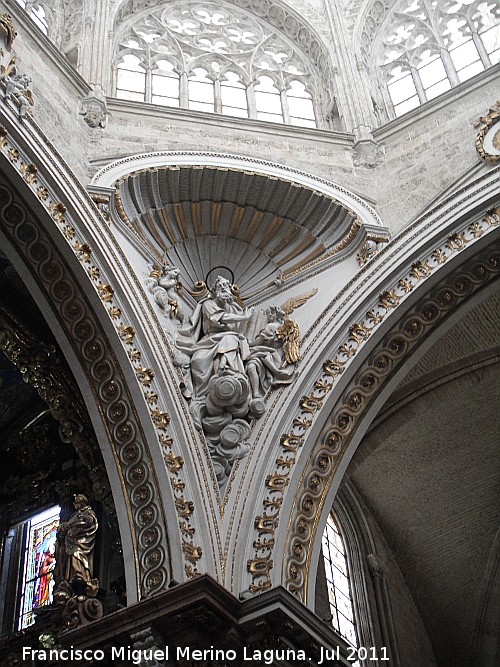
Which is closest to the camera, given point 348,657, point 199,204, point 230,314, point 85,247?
point 348,657

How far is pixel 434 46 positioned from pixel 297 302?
5.15 metres

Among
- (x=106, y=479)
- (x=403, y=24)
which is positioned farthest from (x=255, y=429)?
(x=403, y=24)

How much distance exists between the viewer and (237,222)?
11.0 metres

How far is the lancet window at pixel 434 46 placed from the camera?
491 inches

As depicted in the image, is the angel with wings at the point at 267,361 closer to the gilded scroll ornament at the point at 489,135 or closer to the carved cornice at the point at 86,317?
the carved cornice at the point at 86,317

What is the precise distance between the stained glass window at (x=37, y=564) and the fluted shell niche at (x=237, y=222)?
10.9ft

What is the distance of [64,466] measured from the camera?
10.9 m

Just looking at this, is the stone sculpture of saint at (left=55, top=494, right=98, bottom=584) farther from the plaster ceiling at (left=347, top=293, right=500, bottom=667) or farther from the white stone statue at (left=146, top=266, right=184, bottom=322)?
the plaster ceiling at (left=347, top=293, right=500, bottom=667)

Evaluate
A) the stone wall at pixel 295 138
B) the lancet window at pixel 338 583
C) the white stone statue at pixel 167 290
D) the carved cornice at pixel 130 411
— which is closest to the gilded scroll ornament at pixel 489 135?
the stone wall at pixel 295 138

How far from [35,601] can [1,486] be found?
1.80m

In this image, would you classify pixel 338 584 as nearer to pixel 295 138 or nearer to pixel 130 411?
pixel 130 411

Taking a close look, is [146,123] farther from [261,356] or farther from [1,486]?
[1,486]

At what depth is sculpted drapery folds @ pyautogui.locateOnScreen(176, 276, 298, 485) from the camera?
357 inches

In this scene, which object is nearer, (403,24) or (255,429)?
(255,429)
